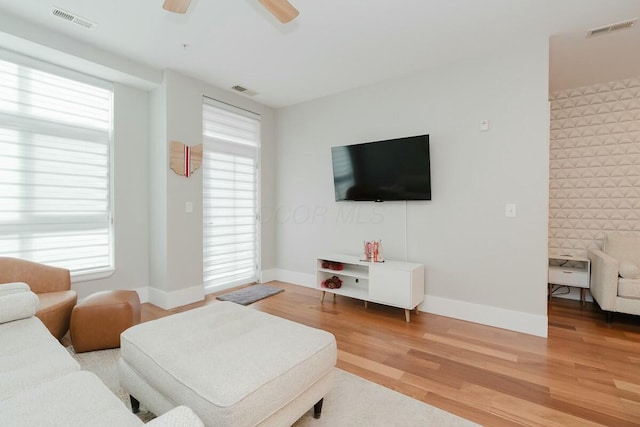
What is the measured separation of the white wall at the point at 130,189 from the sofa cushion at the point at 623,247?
5.44 m

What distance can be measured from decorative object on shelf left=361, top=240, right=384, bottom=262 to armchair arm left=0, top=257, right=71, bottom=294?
118 inches

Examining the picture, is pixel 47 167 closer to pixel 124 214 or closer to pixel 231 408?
pixel 124 214

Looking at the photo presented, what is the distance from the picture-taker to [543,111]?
2775 mm

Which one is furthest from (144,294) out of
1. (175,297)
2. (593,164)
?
(593,164)

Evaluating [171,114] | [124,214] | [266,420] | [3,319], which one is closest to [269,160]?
[171,114]

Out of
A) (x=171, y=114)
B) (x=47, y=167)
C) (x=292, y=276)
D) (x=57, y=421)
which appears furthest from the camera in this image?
(x=292, y=276)

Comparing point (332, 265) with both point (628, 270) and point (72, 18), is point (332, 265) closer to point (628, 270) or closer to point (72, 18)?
point (628, 270)

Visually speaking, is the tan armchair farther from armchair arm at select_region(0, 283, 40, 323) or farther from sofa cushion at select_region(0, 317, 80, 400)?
sofa cushion at select_region(0, 317, 80, 400)

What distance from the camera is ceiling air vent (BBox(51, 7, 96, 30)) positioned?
2.45 m

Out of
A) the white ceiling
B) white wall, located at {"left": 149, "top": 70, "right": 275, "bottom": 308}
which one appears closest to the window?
the white ceiling

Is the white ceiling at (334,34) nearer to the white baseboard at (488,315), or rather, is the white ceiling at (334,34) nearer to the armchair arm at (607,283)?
the armchair arm at (607,283)

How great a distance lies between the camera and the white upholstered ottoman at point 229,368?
120 centimetres

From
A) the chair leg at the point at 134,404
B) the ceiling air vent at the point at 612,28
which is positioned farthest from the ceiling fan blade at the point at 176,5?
the ceiling air vent at the point at 612,28

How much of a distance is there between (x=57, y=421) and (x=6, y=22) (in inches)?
127
